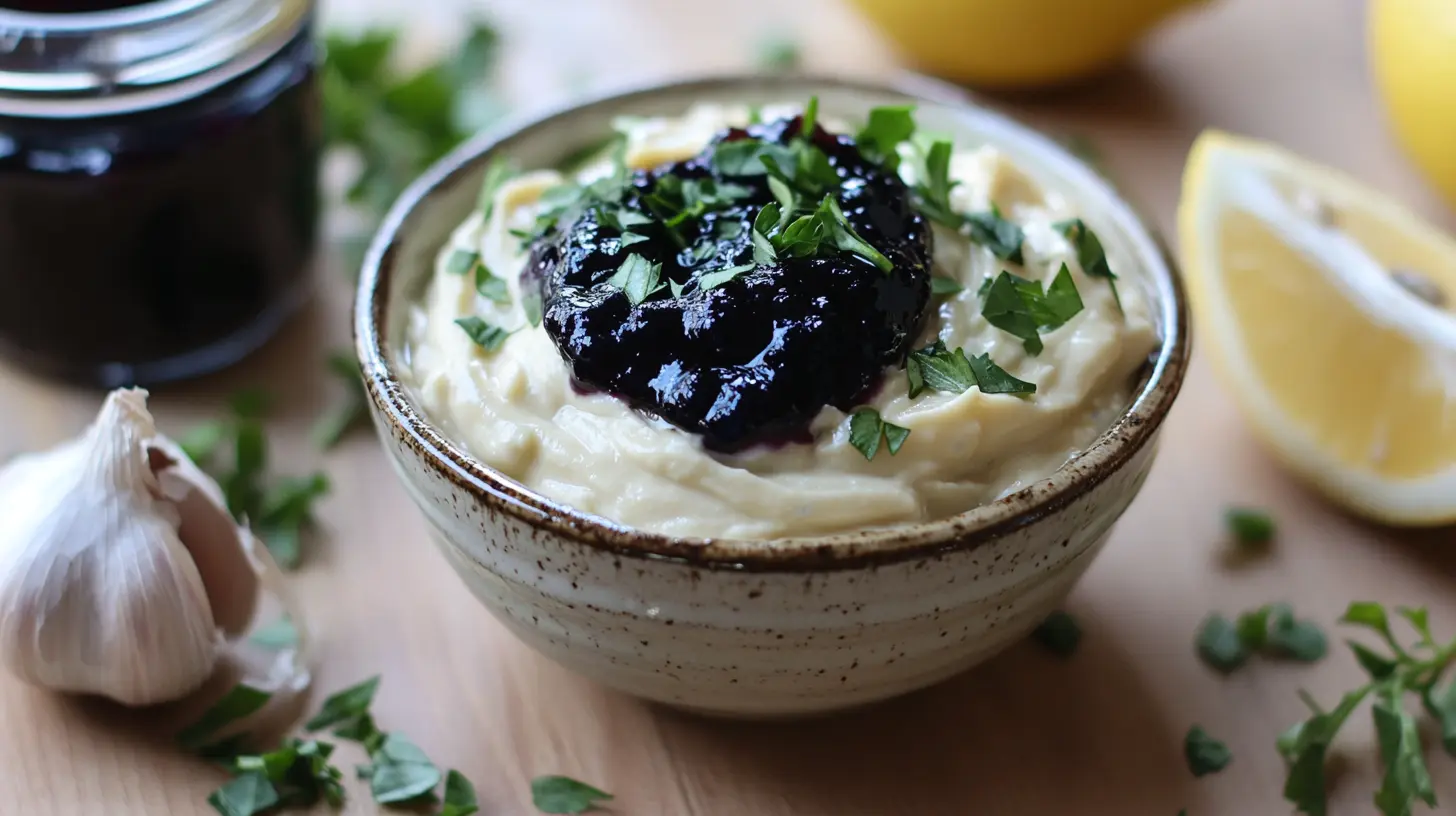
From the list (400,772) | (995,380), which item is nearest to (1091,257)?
→ (995,380)

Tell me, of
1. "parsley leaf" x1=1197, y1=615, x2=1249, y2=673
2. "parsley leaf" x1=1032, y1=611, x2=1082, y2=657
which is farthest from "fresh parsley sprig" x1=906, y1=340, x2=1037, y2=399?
"parsley leaf" x1=1197, y1=615, x2=1249, y2=673

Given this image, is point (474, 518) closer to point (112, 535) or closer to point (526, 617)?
point (526, 617)

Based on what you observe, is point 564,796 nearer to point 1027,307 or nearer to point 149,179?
point 1027,307

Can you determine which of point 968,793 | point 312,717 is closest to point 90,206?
point 312,717

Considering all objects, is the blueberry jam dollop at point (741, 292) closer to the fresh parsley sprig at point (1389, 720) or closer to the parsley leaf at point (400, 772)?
the parsley leaf at point (400, 772)

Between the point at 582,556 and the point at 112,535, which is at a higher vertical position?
the point at 582,556

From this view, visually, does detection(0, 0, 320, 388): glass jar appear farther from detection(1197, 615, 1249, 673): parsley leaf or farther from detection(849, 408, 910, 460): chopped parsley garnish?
detection(1197, 615, 1249, 673): parsley leaf

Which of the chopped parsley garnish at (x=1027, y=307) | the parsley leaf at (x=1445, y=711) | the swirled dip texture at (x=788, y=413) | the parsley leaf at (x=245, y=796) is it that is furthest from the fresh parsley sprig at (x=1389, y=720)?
the parsley leaf at (x=245, y=796)
